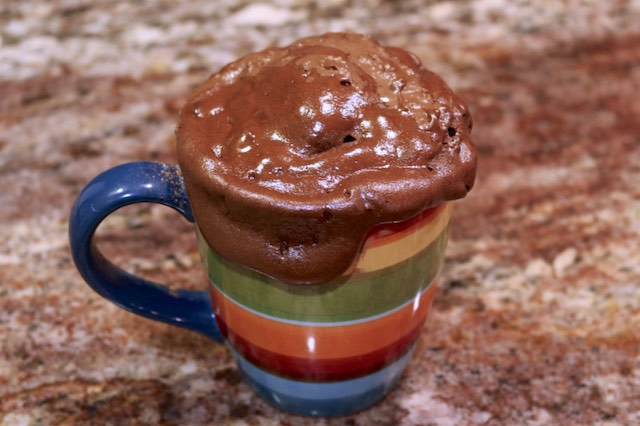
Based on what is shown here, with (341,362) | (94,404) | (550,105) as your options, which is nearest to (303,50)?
(341,362)

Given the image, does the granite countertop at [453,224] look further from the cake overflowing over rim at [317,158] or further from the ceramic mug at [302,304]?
the cake overflowing over rim at [317,158]

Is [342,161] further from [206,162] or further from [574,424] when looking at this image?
[574,424]

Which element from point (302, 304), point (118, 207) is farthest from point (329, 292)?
point (118, 207)

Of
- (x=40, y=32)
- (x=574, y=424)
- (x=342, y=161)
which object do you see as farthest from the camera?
(x=40, y=32)

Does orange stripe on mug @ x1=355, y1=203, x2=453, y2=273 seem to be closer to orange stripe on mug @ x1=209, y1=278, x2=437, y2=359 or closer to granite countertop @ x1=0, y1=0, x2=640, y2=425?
orange stripe on mug @ x1=209, y1=278, x2=437, y2=359

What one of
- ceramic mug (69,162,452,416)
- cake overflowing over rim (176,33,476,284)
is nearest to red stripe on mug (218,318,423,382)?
ceramic mug (69,162,452,416)

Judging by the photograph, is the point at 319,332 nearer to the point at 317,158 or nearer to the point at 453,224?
the point at 317,158
